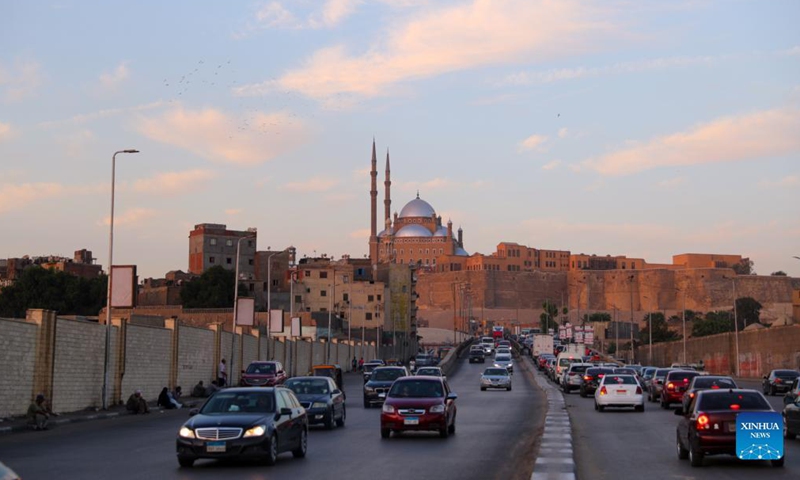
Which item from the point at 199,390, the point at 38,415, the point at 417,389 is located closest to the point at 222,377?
the point at 199,390

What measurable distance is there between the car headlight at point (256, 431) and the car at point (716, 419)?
7.05 metres

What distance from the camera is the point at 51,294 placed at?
411 feet

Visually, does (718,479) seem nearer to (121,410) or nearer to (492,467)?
(492,467)

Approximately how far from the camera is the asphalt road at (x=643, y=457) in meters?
17.3

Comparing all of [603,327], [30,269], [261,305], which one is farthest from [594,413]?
[603,327]

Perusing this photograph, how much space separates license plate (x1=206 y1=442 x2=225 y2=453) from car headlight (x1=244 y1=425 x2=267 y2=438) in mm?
418

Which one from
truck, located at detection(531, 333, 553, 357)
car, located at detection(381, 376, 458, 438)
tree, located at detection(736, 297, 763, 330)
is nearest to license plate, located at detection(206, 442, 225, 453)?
car, located at detection(381, 376, 458, 438)

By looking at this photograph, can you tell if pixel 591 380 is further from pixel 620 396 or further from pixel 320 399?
pixel 320 399

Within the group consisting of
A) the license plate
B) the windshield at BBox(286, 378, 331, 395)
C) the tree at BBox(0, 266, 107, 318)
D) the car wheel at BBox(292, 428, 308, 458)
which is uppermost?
the tree at BBox(0, 266, 107, 318)

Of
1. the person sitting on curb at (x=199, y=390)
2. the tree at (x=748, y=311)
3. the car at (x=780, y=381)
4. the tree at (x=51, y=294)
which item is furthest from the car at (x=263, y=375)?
the tree at (x=748, y=311)

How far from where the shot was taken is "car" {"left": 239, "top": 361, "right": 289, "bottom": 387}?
46.4 m

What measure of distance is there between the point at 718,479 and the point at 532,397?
33.2m

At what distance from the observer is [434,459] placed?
65.0 ft

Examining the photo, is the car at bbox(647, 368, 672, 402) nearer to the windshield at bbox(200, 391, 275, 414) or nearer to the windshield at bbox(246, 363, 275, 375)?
the windshield at bbox(246, 363, 275, 375)
